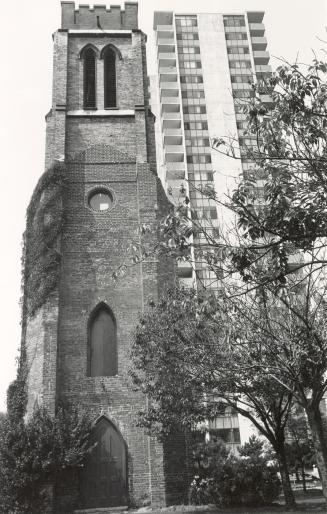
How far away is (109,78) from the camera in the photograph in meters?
21.9

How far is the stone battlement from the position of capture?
2270 centimetres

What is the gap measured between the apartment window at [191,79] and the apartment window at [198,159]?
9057 mm

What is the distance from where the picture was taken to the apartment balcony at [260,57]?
202 ft

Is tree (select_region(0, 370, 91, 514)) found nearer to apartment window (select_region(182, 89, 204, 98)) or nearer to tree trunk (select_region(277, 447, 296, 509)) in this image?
tree trunk (select_region(277, 447, 296, 509))

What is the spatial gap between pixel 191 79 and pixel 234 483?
166 feet

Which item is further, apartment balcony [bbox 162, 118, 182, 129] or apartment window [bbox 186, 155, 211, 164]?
apartment balcony [bbox 162, 118, 182, 129]

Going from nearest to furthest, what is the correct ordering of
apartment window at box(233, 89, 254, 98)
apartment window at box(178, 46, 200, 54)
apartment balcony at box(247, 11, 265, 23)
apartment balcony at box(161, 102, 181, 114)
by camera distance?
apartment window at box(233, 89, 254, 98)
apartment balcony at box(161, 102, 181, 114)
apartment window at box(178, 46, 200, 54)
apartment balcony at box(247, 11, 265, 23)

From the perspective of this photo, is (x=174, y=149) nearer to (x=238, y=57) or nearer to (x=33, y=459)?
(x=238, y=57)

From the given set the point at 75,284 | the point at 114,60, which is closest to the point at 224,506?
the point at 75,284

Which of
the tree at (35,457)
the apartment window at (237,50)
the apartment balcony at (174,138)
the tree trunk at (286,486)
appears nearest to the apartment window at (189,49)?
the apartment window at (237,50)

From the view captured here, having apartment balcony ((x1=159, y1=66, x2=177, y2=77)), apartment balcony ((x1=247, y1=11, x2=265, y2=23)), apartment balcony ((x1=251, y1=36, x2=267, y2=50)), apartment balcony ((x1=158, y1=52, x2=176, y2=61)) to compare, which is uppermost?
apartment balcony ((x1=247, y1=11, x2=265, y2=23))

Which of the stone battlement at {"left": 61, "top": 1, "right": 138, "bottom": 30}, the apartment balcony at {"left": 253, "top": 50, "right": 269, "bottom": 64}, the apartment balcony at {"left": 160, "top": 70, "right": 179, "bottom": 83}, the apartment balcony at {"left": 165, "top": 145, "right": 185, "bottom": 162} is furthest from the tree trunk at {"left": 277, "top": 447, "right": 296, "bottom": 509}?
the apartment balcony at {"left": 253, "top": 50, "right": 269, "bottom": 64}

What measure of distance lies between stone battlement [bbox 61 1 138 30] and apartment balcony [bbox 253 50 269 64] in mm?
41754

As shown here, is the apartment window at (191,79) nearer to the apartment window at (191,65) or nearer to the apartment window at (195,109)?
the apartment window at (191,65)
